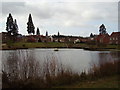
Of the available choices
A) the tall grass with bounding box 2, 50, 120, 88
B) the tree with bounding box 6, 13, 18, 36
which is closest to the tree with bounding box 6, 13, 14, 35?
the tree with bounding box 6, 13, 18, 36

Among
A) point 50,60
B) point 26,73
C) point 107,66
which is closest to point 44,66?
point 50,60

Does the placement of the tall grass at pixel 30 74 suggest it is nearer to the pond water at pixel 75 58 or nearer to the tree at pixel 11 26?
the pond water at pixel 75 58

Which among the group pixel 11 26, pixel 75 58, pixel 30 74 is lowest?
pixel 75 58

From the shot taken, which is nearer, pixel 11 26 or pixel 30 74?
pixel 30 74

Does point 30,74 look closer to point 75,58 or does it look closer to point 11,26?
point 75,58

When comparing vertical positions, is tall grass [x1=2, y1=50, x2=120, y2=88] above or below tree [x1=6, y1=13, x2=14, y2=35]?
below

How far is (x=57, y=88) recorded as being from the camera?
832cm

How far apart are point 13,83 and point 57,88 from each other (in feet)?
6.37

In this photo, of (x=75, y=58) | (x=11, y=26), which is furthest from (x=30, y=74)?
(x=11, y=26)

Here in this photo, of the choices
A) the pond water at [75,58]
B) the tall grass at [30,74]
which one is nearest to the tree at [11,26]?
the pond water at [75,58]

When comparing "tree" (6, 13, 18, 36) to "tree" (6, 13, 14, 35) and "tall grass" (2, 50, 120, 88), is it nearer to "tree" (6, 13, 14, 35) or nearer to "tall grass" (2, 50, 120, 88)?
"tree" (6, 13, 14, 35)

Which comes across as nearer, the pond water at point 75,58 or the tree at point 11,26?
the pond water at point 75,58

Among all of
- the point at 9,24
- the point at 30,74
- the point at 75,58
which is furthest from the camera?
the point at 9,24

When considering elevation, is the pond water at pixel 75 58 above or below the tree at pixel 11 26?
below
